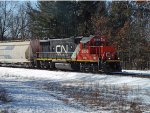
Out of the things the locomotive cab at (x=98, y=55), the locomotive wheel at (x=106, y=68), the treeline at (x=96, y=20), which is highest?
the treeline at (x=96, y=20)

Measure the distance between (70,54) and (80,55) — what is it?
1.79m

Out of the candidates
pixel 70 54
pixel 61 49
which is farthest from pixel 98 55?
pixel 61 49

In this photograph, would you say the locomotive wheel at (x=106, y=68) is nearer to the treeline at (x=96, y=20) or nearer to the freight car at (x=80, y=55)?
the freight car at (x=80, y=55)

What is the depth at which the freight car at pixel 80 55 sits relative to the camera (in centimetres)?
2878

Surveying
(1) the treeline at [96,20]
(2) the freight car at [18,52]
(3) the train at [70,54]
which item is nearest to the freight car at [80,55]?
(3) the train at [70,54]

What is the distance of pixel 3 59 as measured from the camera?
4559 cm

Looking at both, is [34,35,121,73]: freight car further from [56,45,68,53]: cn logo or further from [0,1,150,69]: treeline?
[0,1,150,69]: treeline

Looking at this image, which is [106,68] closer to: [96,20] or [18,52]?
[18,52]

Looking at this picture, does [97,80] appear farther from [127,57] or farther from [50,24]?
[50,24]

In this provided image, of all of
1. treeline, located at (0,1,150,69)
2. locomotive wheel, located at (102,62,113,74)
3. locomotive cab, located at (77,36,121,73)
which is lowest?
locomotive wheel, located at (102,62,113,74)

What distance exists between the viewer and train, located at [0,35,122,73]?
29.0 m

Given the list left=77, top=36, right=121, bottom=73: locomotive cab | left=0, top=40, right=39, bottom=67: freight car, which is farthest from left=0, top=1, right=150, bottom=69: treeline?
left=77, top=36, right=121, bottom=73: locomotive cab

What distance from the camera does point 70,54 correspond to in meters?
32.6

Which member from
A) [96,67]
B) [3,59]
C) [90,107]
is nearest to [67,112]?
[90,107]
